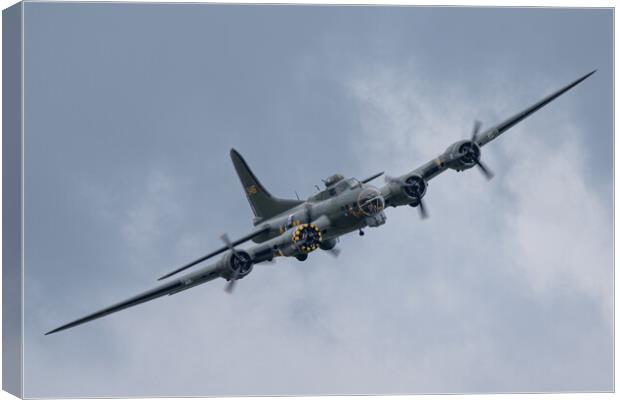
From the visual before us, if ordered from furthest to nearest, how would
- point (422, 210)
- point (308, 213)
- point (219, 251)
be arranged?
point (422, 210) < point (219, 251) < point (308, 213)

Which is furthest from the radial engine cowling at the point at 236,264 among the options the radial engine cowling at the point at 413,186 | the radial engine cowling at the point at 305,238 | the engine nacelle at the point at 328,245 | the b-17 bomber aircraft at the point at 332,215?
the radial engine cowling at the point at 413,186

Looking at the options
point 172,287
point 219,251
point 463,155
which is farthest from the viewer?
point 463,155

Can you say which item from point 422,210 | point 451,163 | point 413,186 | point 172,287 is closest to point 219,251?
point 172,287

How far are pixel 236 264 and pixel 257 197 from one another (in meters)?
11.1

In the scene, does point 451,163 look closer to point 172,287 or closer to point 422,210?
point 422,210

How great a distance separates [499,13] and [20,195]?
840 inches

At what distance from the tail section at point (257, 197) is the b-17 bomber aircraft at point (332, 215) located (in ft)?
9.50

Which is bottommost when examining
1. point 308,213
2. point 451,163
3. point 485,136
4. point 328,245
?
point 328,245

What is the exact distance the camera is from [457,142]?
52.7 m

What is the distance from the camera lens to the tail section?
A: 58.0m

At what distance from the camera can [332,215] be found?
5044 cm

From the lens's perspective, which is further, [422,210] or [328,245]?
[328,245]

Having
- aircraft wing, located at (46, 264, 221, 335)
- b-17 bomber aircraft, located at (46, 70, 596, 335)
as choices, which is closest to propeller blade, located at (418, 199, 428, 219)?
b-17 bomber aircraft, located at (46, 70, 596, 335)

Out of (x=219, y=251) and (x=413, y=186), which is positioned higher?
(x=413, y=186)
